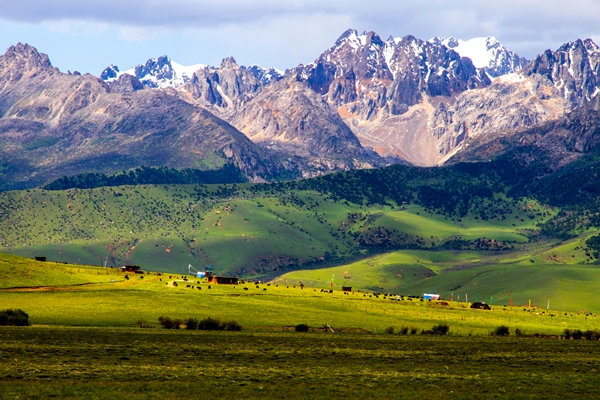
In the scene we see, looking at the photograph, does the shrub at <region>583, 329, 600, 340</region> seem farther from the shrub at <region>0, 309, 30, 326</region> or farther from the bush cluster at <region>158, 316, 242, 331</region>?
the shrub at <region>0, 309, 30, 326</region>

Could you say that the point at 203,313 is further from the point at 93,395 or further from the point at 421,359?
the point at 93,395

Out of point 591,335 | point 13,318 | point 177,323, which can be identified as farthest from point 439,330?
point 13,318

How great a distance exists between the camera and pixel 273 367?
109 m

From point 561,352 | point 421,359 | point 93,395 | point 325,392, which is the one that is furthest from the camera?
point 561,352

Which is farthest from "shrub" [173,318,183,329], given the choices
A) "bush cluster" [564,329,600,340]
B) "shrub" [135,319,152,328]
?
"bush cluster" [564,329,600,340]

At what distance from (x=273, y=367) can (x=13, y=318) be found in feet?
191

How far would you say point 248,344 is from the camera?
5226 inches

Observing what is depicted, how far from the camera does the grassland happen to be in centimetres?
9338

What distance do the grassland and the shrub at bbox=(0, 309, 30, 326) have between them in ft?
27.2

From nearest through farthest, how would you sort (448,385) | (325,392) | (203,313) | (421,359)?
(325,392) → (448,385) → (421,359) → (203,313)

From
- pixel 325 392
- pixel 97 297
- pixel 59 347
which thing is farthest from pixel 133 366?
pixel 97 297

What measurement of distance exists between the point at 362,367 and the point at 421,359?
14.8 m

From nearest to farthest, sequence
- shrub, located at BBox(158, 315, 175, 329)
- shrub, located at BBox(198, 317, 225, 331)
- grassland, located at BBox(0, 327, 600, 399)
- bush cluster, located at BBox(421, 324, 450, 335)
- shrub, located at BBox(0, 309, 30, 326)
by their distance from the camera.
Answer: grassland, located at BBox(0, 327, 600, 399) → shrub, located at BBox(0, 309, 30, 326) → shrub, located at BBox(198, 317, 225, 331) → shrub, located at BBox(158, 315, 175, 329) → bush cluster, located at BBox(421, 324, 450, 335)

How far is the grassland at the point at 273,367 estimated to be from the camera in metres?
93.4
